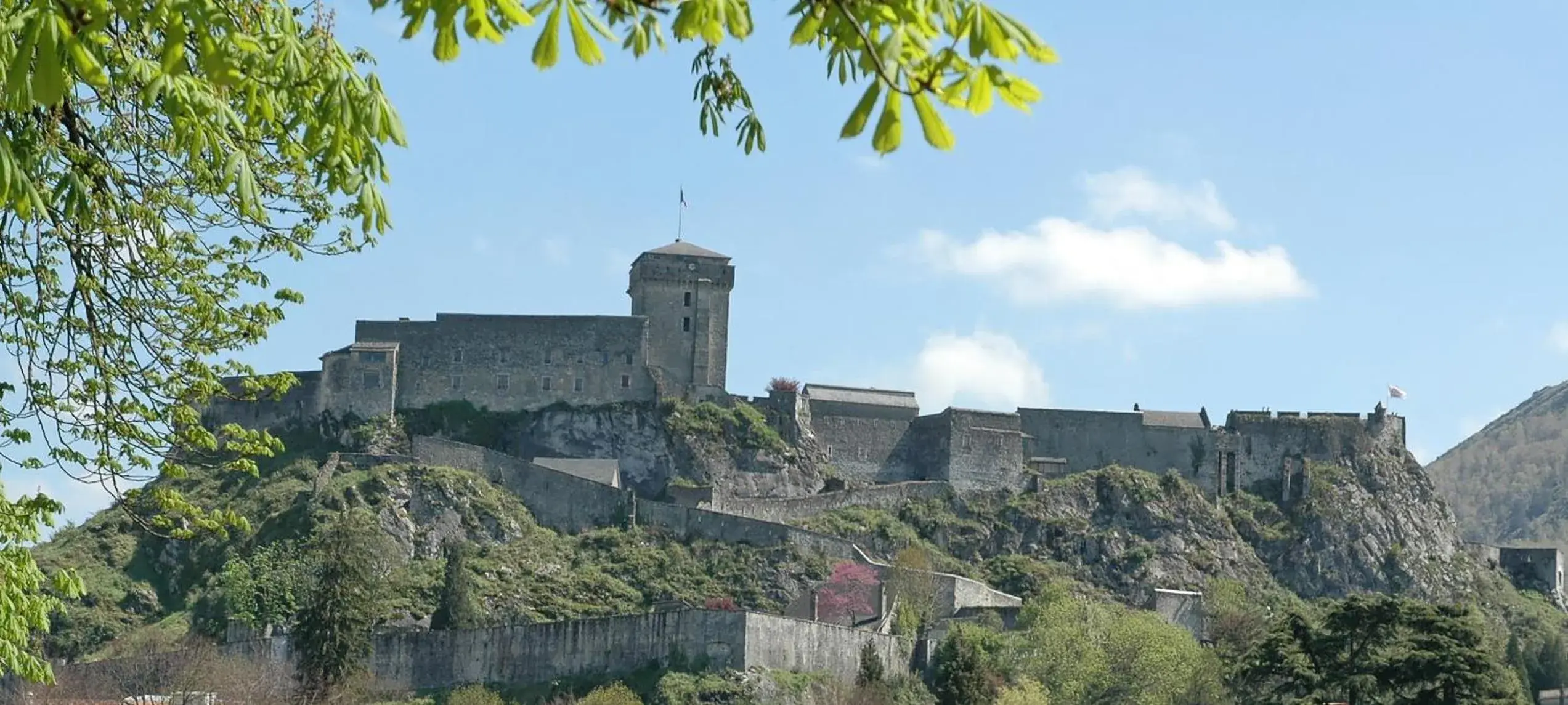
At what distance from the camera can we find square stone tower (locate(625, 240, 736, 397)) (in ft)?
247

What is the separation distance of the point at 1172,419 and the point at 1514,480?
108 metres

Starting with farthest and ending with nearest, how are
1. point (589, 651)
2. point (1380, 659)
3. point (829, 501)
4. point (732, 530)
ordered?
point (829, 501), point (732, 530), point (589, 651), point (1380, 659)

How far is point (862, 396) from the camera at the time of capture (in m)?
78.4

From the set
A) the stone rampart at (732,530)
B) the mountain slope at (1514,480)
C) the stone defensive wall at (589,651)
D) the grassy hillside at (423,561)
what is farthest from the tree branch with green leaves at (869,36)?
the mountain slope at (1514,480)

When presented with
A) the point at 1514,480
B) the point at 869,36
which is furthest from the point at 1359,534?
the point at 1514,480

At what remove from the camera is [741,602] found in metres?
63.5

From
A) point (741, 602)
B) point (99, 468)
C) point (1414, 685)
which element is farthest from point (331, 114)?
point (741, 602)

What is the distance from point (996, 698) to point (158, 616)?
24.5m

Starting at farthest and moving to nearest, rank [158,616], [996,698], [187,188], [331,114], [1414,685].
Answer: [158,616], [996,698], [1414,685], [187,188], [331,114]

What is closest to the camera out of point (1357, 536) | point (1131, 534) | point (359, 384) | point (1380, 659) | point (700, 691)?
point (1380, 659)

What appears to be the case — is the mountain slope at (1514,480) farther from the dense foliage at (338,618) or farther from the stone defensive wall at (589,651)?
the dense foliage at (338,618)

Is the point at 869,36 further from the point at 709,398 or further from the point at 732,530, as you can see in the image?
the point at 709,398

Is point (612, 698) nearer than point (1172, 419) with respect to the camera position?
Yes

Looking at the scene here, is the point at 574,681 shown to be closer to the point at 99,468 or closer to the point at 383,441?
the point at 383,441
